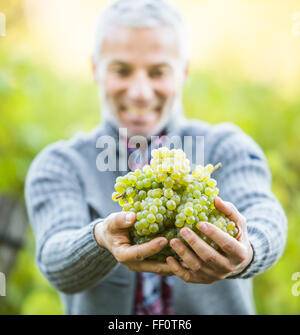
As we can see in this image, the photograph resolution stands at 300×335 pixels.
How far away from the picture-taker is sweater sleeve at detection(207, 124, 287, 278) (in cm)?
104

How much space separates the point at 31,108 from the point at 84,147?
1182mm

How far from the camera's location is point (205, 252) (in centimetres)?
82

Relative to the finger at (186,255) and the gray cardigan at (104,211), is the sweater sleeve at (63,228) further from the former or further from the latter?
the finger at (186,255)

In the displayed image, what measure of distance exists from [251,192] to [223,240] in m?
0.42

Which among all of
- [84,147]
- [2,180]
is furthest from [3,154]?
[84,147]

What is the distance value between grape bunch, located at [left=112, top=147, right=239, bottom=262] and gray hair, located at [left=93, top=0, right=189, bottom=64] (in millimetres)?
615

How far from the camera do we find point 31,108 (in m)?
2.50

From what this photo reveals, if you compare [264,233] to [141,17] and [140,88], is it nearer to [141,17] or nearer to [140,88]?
[140,88]

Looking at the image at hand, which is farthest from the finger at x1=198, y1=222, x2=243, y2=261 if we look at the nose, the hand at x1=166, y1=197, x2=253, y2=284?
the nose

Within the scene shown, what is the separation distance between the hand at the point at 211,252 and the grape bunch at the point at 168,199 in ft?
0.06

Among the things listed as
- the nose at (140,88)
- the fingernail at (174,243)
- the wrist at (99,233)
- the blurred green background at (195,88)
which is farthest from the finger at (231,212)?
the blurred green background at (195,88)

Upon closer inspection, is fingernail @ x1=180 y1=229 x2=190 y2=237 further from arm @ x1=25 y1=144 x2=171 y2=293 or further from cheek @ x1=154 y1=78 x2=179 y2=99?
cheek @ x1=154 y1=78 x2=179 y2=99

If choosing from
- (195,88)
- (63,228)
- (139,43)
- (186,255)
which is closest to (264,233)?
(186,255)
